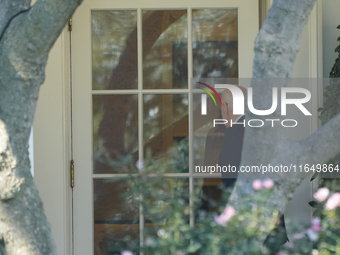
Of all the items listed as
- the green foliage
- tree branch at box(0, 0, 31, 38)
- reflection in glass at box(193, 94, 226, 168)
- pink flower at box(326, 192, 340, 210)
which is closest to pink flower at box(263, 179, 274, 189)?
pink flower at box(326, 192, 340, 210)

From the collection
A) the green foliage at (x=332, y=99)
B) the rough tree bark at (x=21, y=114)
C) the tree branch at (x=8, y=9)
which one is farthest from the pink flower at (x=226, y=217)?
the green foliage at (x=332, y=99)

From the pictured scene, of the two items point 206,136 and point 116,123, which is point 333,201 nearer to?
point 206,136

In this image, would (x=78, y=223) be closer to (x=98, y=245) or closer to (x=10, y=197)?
(x=98, y=245)

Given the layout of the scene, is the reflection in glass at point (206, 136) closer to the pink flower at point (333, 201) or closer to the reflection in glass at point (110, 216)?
the reflection in glass at point (110, 216)

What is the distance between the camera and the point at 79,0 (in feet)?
4.45

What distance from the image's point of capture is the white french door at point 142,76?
289 centimetres

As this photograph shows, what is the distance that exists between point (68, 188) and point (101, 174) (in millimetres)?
214

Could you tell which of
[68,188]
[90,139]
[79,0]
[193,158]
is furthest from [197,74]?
[79,0]

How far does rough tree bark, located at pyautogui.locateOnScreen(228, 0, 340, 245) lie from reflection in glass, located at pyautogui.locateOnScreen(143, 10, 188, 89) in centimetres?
165

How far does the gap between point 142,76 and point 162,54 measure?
0.18m

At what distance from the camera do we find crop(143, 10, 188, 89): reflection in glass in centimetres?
291

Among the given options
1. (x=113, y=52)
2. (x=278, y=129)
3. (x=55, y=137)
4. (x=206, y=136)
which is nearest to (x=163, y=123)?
(x=206, y=136)

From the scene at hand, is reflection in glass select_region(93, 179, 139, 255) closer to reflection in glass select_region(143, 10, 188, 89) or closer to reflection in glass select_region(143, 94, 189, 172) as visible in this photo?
reflection in glass select_region(143, 94, 189, 172)

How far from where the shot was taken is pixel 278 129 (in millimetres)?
1256
